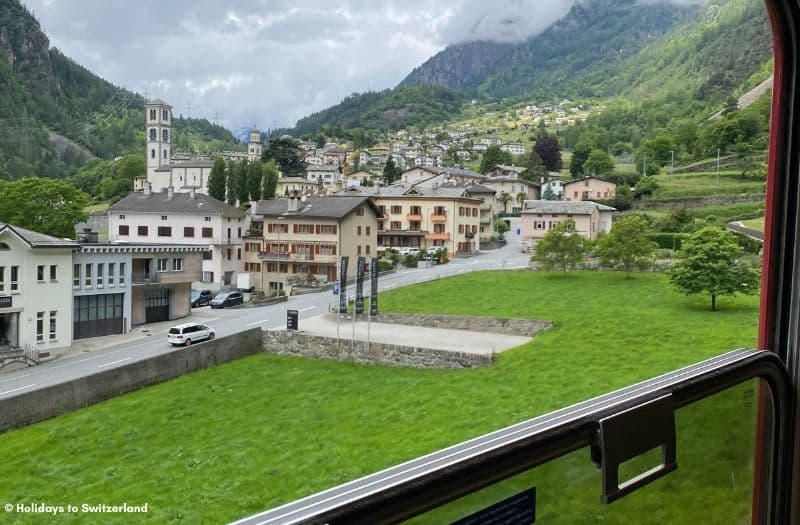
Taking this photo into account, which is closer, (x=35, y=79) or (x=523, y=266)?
(x=35, y=79)

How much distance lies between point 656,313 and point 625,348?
0.83 m

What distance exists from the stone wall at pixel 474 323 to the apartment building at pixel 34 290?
4367 mm

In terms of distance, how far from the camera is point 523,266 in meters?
6.96

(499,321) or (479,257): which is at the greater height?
(479,257)

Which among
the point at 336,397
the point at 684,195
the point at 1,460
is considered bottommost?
the point at 336,397

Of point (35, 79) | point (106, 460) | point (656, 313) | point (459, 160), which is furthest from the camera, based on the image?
point (459, 160)

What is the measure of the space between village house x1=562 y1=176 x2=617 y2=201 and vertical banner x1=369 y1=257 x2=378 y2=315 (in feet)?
7.16

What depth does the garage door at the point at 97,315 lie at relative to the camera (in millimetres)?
2338

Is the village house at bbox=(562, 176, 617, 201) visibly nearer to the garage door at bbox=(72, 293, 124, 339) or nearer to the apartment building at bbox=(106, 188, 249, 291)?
the apartment building at bbox=(106, 188, 249, 291)

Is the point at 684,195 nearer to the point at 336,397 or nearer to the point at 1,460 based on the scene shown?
the point at 336,397

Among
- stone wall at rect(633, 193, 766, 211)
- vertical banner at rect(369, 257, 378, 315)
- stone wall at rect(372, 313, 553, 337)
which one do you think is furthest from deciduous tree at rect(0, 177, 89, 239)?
stone wall at rect(372, 313, 553, 337)

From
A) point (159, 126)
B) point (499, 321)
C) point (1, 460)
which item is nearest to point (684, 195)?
point (499, 321)

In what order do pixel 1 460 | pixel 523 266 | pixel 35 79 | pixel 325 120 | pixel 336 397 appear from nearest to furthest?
1. pixel 35 79
2. pixel 1 460
3. pixel 325 120
4. pixel 336 397
5. pixel 523 266

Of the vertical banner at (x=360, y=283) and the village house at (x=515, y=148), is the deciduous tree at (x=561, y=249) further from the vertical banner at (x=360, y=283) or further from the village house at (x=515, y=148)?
the vertical banner at (x=360, y=283)
